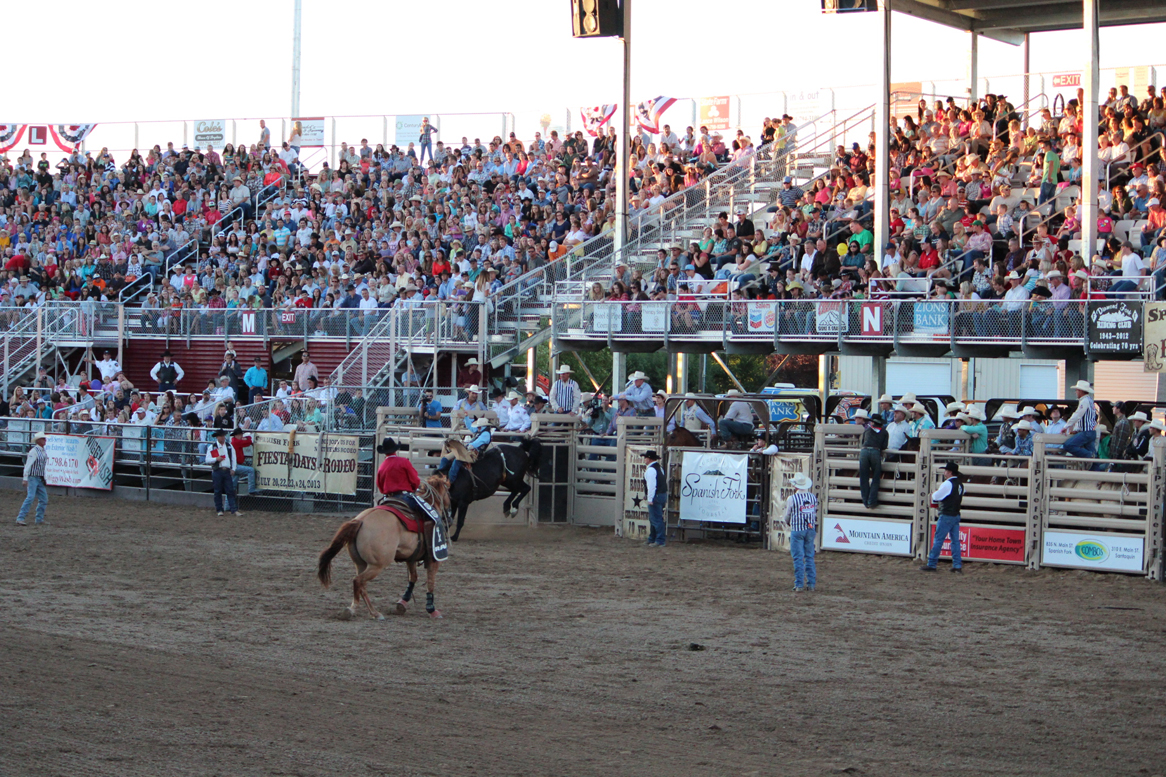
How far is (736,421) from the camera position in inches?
798

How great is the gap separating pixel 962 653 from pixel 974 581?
468 cm

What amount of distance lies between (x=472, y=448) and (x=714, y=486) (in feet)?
12.8

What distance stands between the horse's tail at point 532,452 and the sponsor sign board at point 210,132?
2584cm

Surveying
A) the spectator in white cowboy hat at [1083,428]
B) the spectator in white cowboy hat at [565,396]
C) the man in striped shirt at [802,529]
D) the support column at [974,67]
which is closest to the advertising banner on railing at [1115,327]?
the spectator in white cowboy hat at [1083,428]

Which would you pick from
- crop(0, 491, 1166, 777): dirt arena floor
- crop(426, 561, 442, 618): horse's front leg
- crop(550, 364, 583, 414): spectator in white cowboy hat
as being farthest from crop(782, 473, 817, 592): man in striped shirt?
crop(550, 364, 583, 414): spectator in white cowboy hat

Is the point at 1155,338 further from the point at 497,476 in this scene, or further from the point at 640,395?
the point at 497,476

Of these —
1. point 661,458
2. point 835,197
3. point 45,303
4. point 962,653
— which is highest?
point 835,197

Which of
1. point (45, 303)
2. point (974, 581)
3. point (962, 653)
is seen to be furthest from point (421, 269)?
point (962, 653)

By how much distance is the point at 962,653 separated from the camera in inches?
449

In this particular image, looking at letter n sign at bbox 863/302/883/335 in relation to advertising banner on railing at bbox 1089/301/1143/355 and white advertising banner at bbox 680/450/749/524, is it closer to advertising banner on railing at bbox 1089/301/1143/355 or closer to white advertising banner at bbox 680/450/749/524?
advertising banner on railing at bbox 1089/301/1143/355

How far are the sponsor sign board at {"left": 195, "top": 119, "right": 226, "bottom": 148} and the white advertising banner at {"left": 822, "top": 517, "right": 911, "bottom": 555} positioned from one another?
99.6 ft

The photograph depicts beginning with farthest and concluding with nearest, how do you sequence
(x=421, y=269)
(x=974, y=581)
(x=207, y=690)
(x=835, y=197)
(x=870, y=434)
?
(x=421, y=269)
(x=835, y=197)
(x=870, y=434)
(x=974, y=581)
(x=207, y=690)

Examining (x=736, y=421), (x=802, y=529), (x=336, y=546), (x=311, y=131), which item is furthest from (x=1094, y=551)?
Result: (x=311, y=131)

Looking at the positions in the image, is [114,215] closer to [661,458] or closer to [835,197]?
[835,197]
